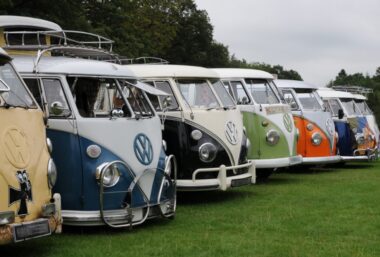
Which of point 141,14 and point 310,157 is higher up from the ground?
point 141,14

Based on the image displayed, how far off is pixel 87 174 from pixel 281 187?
6.41 m

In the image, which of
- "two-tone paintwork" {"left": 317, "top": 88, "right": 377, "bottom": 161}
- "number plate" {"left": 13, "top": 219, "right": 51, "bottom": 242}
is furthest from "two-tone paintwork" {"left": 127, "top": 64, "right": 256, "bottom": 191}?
"two-tone paintwork" {"left": 317, "top": 88, "right": 377, "bottom": 161}

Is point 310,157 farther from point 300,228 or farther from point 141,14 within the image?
point 141,14

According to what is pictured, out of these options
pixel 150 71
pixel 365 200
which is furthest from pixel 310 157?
pixel 150 71

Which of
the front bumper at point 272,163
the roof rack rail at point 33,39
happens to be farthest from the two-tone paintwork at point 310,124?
the roof rack rail at point 33,39

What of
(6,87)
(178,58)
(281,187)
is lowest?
(281,187)

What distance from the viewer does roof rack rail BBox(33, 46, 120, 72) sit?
360 inches

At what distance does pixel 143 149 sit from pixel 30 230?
8.47 ft

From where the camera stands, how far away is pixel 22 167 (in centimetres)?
697

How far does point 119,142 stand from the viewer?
8.87 metres

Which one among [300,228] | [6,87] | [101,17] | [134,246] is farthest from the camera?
[101,17]

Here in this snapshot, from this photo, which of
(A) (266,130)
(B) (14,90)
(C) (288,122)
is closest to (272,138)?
(A) (266,130)

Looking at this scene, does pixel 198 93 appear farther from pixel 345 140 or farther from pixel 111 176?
pixel 345 140

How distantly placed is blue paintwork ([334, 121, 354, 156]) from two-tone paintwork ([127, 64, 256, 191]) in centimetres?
707
